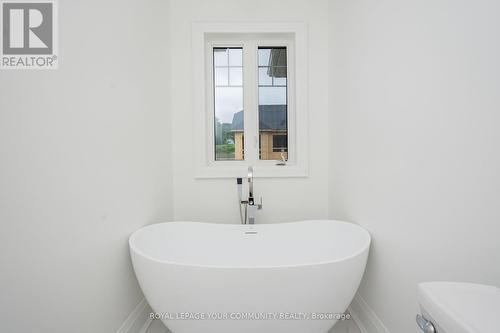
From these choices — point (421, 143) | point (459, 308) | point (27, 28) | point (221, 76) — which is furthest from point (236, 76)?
point (459, 308)

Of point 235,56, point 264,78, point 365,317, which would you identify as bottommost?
point 365,317

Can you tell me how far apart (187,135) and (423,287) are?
1.91 metres

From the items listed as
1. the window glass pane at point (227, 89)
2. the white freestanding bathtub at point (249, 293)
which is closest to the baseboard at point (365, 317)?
the white freestanding bathtub at point (249, 293)

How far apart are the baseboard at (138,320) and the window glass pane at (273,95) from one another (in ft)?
5.29

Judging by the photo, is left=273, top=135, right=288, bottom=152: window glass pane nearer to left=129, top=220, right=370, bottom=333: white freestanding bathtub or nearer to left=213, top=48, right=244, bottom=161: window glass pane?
left=213, top=48, right=244, bottom=161: window glass pane

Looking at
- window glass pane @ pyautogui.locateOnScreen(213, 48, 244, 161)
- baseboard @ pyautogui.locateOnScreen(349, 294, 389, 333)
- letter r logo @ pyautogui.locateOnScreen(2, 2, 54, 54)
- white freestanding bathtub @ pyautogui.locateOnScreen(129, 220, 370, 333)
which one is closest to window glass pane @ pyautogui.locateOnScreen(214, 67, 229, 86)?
window glass pane @ pyautogui.locateOnScreen(213, 48, 244, 161)

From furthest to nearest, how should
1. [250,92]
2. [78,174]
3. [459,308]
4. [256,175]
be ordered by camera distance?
[250,92]
[256,175]
[78,174]
[459,308]

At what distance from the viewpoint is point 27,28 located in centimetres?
98

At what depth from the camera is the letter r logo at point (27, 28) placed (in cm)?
90

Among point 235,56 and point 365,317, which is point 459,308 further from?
point 235,56

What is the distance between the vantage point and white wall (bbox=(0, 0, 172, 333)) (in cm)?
85

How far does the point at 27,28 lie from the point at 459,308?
5.50ft

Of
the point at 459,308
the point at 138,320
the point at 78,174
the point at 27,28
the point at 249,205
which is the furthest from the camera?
the point at 249,205

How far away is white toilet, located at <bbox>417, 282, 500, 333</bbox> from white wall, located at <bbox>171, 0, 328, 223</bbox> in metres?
1.56
